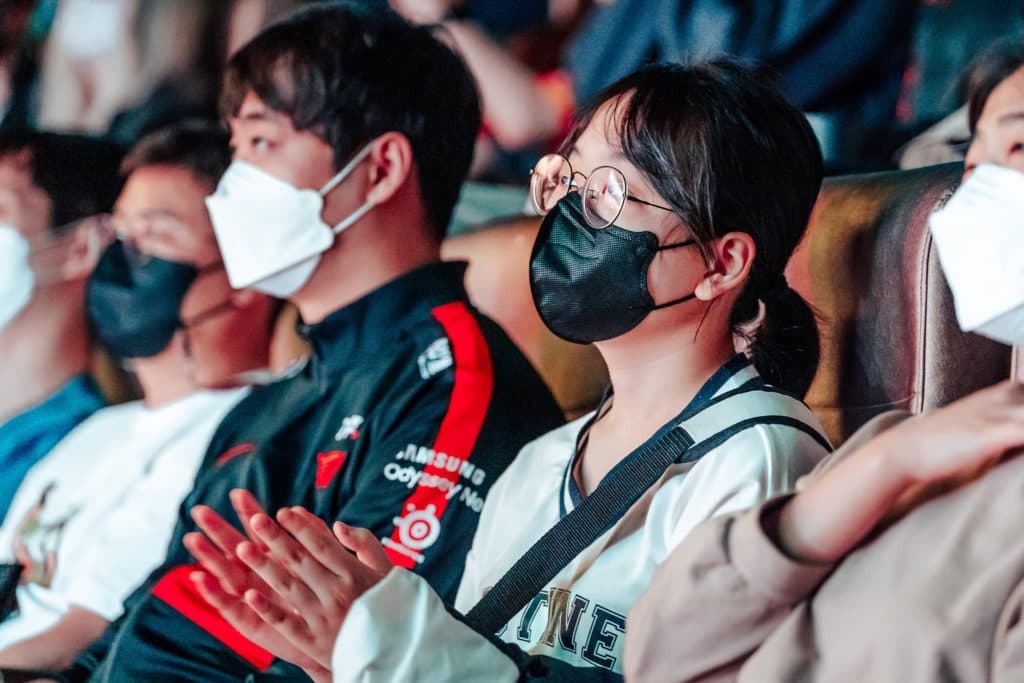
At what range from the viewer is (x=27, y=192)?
2574mm

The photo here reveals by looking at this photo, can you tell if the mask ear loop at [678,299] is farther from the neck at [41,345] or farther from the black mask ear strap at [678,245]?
the neck at [41,345]

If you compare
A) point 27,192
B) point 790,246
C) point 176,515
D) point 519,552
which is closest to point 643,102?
point 790,246

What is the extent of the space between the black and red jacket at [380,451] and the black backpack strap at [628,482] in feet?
0.89

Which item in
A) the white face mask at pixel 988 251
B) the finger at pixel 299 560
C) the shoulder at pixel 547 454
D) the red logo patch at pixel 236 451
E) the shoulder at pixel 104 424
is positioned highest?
the white face mask at pixel 988 251

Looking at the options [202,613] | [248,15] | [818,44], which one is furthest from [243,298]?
[818,44]

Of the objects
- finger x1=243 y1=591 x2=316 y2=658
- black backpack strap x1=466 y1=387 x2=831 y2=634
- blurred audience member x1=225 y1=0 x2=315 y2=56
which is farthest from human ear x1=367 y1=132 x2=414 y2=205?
blurred audience member x1=225 y1=0 x2=315 y2=56

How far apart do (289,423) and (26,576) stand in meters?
0.66

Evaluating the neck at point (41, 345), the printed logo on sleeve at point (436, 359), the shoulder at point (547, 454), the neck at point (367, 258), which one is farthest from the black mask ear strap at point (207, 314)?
the shoulder at point (547, 454)

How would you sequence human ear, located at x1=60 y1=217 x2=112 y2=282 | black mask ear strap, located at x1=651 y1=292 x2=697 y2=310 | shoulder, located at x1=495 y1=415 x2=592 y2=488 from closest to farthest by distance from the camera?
black mask ear strap, located at x1=651 y1=292 x2=697 y2=310
shoulder, located at x1=495 y1=415 x2=592 y2=488
human ear, located at x1=60 y1=217 x2=112 y2=282

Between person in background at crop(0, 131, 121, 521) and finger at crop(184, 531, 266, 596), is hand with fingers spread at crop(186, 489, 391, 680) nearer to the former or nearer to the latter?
finger at crop(184, 531, 266, 596)

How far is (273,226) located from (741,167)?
845 mm

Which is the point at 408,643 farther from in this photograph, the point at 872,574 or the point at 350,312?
the point at 350,312

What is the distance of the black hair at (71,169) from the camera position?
2537mm

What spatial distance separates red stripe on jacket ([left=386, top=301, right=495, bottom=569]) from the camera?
1.54 meters
